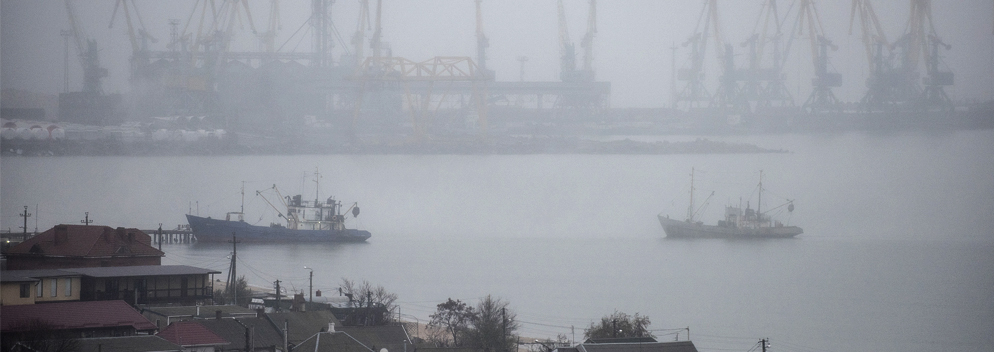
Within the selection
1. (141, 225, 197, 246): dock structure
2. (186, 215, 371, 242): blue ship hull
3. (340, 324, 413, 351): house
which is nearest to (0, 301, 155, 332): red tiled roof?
(340, 324, 413, 351): house

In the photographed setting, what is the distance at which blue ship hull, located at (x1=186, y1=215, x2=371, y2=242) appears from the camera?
45.6ft

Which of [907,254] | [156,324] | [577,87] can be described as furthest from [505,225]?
[577,87]

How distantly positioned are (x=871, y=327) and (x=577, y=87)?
1125 inches

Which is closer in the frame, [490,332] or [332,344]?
[332,344]

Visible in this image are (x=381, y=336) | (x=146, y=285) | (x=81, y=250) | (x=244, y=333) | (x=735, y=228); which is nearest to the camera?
(x=244, y=333)

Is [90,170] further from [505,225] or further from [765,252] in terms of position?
[765,252]

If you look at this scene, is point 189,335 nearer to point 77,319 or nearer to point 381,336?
point 77,319

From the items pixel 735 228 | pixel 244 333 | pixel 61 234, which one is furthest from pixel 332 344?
pixel 735 228

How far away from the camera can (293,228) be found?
15.0 metres

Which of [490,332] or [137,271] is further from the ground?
[137,271]

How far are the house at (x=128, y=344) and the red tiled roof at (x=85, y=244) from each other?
2582 millimetres

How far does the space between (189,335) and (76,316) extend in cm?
47

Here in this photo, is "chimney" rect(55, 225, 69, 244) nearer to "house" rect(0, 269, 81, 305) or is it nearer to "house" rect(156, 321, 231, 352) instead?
"house" rect(0, 269, 81, 305)

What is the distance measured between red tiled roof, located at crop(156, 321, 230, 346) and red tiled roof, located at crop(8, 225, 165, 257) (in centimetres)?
241
